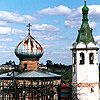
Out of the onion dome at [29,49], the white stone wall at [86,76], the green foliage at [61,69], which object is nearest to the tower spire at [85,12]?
the white stone wall at [86,76]

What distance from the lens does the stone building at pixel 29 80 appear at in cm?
2206

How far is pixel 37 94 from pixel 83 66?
335 cm

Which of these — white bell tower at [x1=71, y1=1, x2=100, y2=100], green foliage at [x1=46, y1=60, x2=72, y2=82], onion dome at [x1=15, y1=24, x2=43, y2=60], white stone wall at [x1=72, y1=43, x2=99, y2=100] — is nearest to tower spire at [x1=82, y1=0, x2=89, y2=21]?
white bell tower at [x1=71, y1=1, x2=100, y2=100]

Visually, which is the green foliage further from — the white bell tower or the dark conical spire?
the white bell tower

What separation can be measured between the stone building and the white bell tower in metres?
1.53

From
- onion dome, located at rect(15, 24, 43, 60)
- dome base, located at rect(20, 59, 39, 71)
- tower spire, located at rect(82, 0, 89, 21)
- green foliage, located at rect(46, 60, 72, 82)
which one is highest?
tower spire, located at rect(82, 0, 89, 21)

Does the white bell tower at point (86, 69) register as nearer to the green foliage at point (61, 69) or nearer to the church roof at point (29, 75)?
the church roof at point (29, 75)

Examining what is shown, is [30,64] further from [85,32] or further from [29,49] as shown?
[85,32]

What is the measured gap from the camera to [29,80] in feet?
75.4

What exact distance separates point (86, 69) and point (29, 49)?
4107mm

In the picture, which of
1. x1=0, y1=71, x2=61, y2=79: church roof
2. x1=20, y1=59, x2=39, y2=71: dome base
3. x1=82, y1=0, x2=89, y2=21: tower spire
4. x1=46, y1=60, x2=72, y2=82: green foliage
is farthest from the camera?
x1=46, y1=60, x2=72, y2=82: green foliage

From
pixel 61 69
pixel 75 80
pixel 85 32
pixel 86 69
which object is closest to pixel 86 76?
pixel 86 69

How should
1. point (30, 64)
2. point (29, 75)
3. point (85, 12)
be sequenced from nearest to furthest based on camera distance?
1. point (29, 75)
2. point (85, 12)
3. point (30, 64)

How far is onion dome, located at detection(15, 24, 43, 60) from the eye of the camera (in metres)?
24.1
